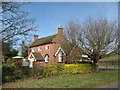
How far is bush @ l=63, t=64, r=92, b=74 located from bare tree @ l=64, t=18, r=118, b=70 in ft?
5.45

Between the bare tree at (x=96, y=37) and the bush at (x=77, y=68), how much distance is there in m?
1.66

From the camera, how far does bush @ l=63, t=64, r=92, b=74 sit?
553 inches

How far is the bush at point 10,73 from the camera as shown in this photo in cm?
945

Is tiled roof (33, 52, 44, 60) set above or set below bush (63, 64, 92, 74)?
above

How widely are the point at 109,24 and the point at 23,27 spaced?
1059 centimetres

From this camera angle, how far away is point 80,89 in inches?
270

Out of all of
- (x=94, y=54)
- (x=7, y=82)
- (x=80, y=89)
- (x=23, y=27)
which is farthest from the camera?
(x=94, y=54)

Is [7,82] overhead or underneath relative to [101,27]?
underneath

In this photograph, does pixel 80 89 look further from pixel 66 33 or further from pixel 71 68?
pixel 66 33

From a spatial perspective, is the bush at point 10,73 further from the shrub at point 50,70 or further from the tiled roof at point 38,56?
the tiled roof at point 38,56

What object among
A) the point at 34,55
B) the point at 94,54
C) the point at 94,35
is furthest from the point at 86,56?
the point at 34,55

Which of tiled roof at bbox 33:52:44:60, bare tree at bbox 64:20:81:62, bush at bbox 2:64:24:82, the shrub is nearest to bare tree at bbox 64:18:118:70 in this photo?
Result: bare tree at bbox 64:20:81:62

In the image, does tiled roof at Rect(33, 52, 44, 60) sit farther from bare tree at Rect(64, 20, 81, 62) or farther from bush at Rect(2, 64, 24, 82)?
bush at Rect(2, 64, 24, 82)

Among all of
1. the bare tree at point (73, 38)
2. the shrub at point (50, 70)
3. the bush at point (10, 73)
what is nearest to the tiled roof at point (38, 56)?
the bare tree at point (73, 38)
